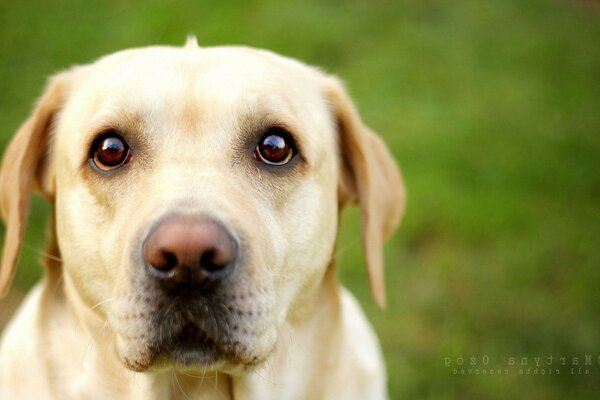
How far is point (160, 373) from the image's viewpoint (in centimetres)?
287

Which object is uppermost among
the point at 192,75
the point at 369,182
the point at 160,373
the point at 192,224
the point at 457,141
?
the point at 192,75

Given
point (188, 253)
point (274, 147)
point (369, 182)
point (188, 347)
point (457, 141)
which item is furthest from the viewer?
point (457, 141)

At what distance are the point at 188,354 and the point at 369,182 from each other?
1.29 m

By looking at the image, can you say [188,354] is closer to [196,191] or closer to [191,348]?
[191,348]

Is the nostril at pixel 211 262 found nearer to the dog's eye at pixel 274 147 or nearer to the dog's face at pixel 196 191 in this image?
the dog's face at pixel 196 191

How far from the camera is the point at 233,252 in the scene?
2395 mm

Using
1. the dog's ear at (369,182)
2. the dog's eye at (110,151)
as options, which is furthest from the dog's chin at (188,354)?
the dog's ear at (369,182)

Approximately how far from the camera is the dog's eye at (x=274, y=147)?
2975mm

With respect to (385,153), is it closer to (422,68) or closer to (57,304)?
(57,304)

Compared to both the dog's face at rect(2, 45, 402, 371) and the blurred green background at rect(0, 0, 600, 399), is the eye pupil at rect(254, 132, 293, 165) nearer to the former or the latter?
the dog's face at rect(2, 45, 402, 371)

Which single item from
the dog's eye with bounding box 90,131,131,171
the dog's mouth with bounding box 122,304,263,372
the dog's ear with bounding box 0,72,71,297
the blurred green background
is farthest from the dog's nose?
the blurred green background

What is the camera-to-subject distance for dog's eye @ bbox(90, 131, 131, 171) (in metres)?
2.87

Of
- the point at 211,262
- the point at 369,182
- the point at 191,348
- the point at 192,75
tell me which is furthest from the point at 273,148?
the point at 191,348

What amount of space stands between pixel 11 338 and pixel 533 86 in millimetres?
6346
